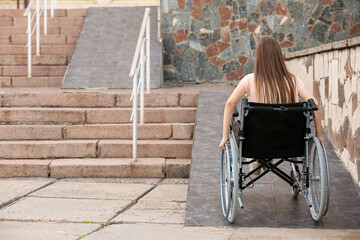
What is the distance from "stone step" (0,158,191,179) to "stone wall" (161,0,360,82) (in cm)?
433

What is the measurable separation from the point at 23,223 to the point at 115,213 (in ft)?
2.36

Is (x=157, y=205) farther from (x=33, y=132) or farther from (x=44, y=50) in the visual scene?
(x=44, y=50)

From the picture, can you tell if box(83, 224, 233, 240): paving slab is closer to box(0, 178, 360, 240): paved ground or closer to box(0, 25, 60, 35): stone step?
box(0, 178, 360, 240): paved ground

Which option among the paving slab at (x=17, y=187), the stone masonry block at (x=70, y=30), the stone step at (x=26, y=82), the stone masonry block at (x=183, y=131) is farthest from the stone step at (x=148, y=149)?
the stone masonry block at (x=70, y=30)

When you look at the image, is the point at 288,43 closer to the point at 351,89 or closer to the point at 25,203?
the point at 351,89

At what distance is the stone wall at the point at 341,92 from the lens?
5789mm

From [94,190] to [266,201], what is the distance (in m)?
1.75

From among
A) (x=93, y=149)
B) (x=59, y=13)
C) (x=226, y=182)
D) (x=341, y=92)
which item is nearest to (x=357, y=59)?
(x=341, y=92)

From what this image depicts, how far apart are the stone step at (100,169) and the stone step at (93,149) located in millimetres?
245

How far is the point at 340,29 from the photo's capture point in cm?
1144

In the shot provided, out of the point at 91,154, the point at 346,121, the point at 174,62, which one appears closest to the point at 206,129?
the point at 91,154

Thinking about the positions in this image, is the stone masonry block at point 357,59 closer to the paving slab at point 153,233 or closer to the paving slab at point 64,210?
the paving slab at point 153,233

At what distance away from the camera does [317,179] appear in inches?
190

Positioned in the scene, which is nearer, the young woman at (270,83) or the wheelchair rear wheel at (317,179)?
the wheelchair rear wheel at (317,179)
